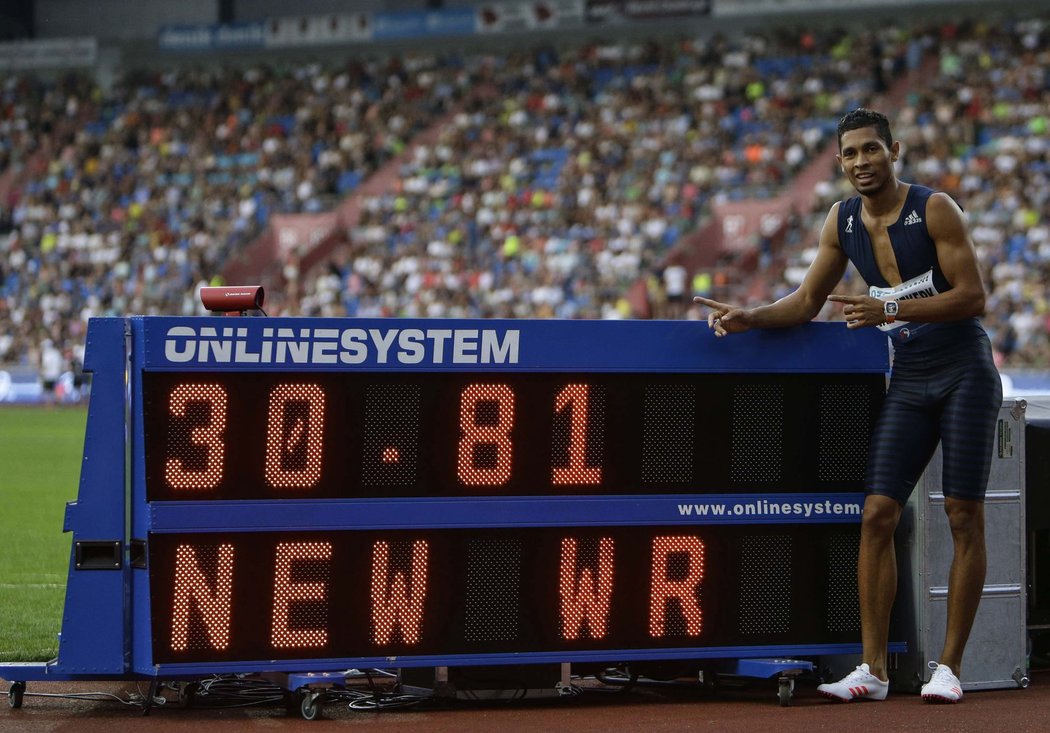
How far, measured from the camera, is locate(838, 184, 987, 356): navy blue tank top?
598 centimetres

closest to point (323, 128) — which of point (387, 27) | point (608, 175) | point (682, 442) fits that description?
point (387, 27)

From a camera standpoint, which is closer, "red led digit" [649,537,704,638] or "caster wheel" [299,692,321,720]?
"caster wheel" [299,692,321,720]

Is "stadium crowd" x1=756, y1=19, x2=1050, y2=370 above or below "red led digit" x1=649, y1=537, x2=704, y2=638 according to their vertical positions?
above

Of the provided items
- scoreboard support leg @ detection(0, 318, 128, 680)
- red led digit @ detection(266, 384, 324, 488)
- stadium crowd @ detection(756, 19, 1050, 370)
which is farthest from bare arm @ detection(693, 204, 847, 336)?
stadium crowd @ detection(756, 19, 1050, 370)

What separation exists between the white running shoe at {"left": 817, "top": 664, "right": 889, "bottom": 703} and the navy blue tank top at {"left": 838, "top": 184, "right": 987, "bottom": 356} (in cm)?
126

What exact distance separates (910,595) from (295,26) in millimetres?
39982

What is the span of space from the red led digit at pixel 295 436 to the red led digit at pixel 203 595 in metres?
0.33

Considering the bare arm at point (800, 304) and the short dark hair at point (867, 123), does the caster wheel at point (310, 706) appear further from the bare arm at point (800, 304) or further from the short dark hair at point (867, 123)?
the short dark hair at point (867, 123)

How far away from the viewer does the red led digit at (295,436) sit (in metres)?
5.68

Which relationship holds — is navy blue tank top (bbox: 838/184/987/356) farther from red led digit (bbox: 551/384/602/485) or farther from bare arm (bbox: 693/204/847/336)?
red led digit (bbox: 551/384/602/485)

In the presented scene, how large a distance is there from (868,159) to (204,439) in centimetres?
272

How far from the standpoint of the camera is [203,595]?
5.63 metres

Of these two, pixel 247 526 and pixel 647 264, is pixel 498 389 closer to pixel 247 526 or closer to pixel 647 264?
pixel 247 526

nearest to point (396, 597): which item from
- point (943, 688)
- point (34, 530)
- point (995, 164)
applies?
point (943, 688)
